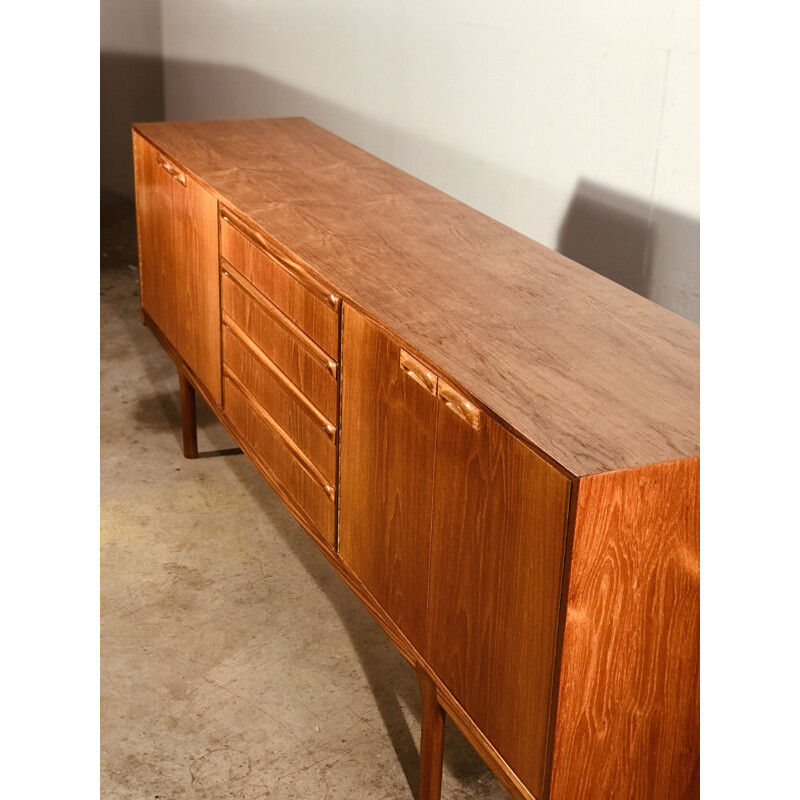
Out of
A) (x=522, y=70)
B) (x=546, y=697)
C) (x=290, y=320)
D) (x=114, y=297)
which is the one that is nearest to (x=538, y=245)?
(x=290, y=320)

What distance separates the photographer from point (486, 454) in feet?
4.79

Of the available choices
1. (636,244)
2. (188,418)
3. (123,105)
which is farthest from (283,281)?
(123,105)

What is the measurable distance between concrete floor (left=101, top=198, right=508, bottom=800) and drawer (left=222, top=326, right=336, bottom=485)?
56 cm

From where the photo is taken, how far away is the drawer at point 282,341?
2035 mm

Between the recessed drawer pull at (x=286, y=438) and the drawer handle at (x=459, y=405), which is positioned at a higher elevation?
the drawer handle at (x=459, y=405)

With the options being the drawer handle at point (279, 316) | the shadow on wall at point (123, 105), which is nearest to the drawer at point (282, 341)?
the drawer handle at point (279, 316)

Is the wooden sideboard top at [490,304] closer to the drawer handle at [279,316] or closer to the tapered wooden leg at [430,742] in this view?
the drawer handle at [279,316]

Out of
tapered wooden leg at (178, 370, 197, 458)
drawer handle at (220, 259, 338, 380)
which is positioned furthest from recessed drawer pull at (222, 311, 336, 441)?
tapered wooden leg at (178, 370, 197, 458)

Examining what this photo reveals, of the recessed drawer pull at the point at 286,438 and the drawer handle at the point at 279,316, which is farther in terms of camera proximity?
the recessed drawer pull at the point at 286,438

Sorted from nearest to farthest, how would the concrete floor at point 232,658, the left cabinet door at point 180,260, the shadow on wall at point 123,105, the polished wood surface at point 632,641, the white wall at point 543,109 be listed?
the polished wood surface at point 632,641
the concrete floor at point 232,658
the white wall at point 543,109
the left cabinet door at point 180,260
the shadow on wall at point 123,105

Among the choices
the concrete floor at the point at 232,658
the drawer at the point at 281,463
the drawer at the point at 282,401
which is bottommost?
the concrete floor at the point at 232,658
